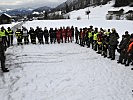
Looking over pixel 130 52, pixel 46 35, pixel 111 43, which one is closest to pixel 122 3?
pixel 46 35

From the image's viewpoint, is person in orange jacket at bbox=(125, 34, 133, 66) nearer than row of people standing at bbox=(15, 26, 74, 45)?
Yes

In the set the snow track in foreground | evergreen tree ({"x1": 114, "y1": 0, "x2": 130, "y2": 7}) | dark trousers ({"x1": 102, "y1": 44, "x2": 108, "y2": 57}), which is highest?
evergreen tree ({"x1": 114, "y1": 0, "x2": 130, "y2": 7})

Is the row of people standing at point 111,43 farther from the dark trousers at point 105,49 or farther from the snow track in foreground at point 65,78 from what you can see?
the snow track in foreground at point 65,78

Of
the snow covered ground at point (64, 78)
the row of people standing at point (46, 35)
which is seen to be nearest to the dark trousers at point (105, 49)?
the snow covered ground at point (64, 78)

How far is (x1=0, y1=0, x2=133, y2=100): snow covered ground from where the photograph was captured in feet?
29.1

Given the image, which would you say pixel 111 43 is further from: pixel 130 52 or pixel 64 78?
pixel 64 78

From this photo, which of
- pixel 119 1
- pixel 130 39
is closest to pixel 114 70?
pixel 130 39

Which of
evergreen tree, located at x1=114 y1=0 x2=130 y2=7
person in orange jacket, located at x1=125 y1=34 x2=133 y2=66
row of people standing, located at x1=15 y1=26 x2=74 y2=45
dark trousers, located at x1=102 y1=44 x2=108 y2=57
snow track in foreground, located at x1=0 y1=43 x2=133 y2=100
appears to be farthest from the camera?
evergreen tree, located at x1=114 y1=0 x2=130 y2=7

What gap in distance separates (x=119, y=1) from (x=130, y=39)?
91.7 metres

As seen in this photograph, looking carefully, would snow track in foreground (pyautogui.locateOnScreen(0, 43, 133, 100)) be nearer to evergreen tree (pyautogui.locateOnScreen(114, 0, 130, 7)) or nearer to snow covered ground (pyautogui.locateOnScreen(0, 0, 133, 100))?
snow covered ground (pyautogui.locateOnScreen(0, 0, 133, 100))

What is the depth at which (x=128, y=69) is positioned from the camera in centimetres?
1230

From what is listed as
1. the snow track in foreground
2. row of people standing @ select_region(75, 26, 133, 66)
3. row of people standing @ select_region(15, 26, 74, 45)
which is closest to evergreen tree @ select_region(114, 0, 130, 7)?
row of people standing @ select_region(15, 26, 74, 45)

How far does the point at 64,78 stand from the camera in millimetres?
10906

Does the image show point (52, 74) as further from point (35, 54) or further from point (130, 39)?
point (35, 54)
